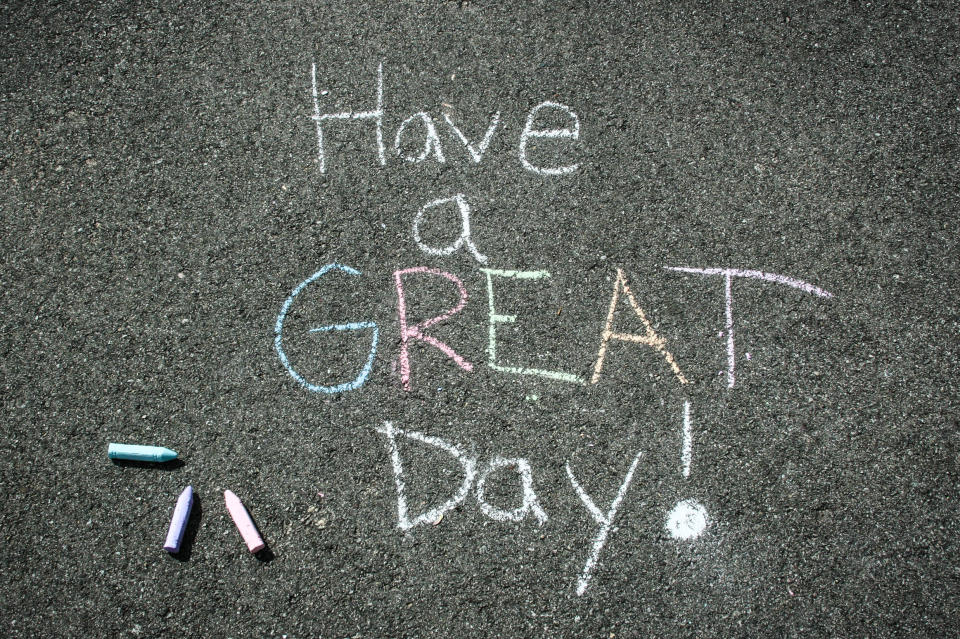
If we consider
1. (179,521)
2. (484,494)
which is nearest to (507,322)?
(484,494)

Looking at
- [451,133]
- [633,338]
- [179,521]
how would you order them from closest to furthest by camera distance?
[179,521] → [633,338] → [451,133]

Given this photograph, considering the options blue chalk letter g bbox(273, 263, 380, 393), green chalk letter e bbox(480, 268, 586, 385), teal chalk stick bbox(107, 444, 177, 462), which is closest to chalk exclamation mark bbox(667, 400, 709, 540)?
green chalk letter e bbox(480, 268, 586, 385)

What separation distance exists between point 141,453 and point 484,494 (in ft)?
4.40

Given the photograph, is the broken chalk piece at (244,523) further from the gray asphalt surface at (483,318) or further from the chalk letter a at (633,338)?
the chalk letter a at (633,338)

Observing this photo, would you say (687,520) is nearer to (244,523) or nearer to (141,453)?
(244,523)

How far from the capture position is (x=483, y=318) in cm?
254

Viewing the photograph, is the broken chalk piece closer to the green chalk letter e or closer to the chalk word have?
the chalk word have

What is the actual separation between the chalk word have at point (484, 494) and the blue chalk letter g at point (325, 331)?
276 mm

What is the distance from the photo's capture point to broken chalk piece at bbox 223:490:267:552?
7.54ft

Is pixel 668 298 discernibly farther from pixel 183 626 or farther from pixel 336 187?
pixel 183 626

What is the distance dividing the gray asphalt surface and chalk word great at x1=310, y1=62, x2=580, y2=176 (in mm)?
21

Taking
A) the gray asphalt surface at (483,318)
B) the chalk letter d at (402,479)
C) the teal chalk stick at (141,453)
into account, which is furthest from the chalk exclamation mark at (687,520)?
the teal chalk stick at (141,453)

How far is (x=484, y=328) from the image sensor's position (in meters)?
2.53

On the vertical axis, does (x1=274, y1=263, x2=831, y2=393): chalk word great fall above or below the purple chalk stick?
above
